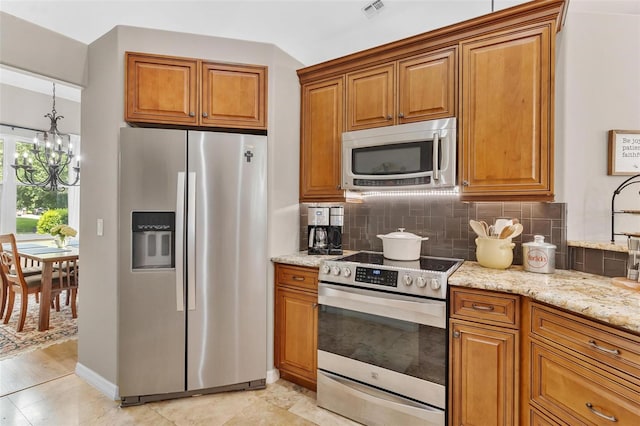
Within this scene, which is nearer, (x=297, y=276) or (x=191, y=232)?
(x=191, y=232)

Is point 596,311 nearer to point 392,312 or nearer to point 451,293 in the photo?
point 451,293

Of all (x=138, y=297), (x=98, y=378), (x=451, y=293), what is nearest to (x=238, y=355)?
(x=138, y=297)

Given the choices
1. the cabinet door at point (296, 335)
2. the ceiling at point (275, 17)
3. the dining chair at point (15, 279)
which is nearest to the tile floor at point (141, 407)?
the cabinet door at point (296, 335)

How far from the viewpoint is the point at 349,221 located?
9.37ft

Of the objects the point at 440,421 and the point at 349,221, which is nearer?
the point at 440,421

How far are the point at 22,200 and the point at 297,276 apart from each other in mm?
4838

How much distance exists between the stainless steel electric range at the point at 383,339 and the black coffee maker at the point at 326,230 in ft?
1.25

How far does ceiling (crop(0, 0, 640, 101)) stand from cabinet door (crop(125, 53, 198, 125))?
55cm

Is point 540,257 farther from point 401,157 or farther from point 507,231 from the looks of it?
point 401,157

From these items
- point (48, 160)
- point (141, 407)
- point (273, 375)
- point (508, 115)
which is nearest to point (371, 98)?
point (508, 115)

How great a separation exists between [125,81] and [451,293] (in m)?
2.55

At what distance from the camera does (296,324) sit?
239cm

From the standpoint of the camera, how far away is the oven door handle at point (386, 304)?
1.78m

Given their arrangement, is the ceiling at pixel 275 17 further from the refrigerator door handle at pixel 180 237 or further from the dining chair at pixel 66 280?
the dining chair at pixel 66 280
